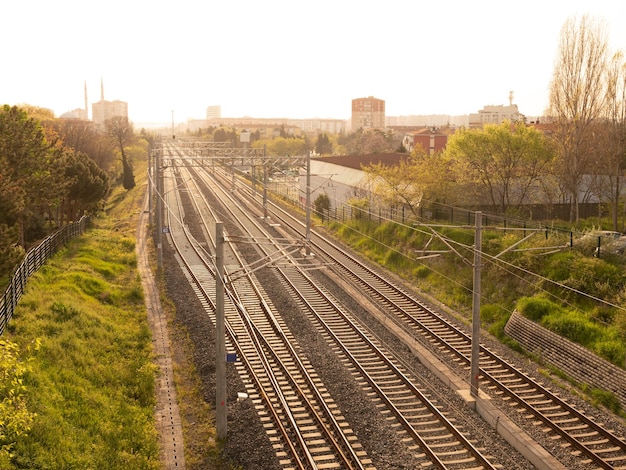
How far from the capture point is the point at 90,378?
56.2ft

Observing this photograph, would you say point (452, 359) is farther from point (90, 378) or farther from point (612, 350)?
point (90, 378)

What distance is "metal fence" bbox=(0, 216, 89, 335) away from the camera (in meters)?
19.3

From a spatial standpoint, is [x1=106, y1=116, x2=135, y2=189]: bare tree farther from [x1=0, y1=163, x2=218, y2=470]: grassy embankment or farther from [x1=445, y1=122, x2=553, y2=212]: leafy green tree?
[x1=445, y1=122, x2=553, y2=212]: leafy green tree

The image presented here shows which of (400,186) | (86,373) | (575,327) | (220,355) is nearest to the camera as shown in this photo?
(220,355)

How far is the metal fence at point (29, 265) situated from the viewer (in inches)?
758

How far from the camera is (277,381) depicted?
17.5m

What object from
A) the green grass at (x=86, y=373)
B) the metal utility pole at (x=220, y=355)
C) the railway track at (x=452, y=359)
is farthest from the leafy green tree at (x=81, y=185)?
the metal utility pole at (x=220, y=355)

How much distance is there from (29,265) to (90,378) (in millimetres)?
9885

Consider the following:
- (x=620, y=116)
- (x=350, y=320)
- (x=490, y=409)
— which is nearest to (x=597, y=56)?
(x=620, y=116)

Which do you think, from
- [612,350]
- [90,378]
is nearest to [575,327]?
[612,350]

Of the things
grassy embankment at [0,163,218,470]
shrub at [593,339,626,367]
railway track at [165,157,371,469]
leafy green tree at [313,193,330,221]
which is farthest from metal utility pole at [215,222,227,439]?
leafy green tree at [313,193,330,221]

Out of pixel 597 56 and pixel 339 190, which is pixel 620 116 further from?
pixel 339 190

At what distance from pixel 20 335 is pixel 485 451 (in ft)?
42.8

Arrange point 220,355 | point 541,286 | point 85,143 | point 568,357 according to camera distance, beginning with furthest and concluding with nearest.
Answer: point 85,143
point 541,286
point 568,357
point 220,355
